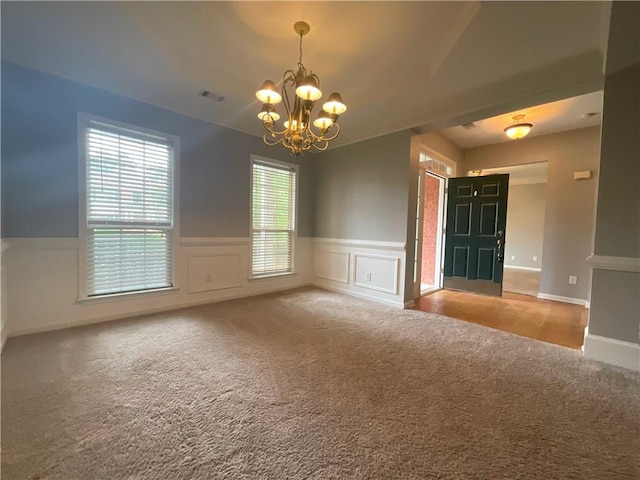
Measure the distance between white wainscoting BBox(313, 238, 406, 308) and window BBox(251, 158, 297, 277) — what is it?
64 centimetres

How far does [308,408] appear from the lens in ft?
5.42

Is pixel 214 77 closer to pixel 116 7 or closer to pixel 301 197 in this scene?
pixel 116 7

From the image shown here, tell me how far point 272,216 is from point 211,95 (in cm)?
204

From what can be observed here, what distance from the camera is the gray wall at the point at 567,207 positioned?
4285 millimetres

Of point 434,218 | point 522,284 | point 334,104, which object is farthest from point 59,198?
point 522,284

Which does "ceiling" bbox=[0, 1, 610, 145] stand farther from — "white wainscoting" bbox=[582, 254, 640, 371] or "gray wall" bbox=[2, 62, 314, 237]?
"white wainscoting" bbox=[582, 254, 640, 371]

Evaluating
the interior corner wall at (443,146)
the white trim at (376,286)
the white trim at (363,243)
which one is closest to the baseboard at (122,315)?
the white trim at (363,243)

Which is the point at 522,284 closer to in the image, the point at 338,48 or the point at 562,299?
the point at 562,299

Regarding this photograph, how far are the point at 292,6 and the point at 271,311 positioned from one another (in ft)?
10.4

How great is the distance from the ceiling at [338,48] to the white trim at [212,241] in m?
1.77

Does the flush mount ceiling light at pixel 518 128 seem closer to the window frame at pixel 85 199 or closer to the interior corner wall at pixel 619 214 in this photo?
the interior corner wall at pixel 619 214

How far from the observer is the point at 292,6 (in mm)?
2041

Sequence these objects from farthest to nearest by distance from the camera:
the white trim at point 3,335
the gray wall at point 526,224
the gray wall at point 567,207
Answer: the gray wall at point 526,224
the gray wall at point 567,207
the white trim at point 3,335

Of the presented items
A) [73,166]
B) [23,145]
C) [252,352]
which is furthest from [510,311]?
[23,145]
